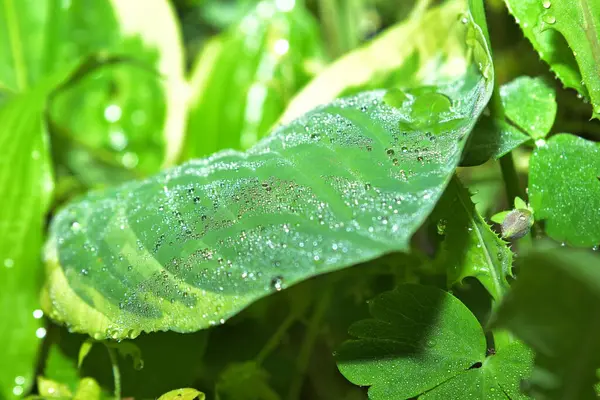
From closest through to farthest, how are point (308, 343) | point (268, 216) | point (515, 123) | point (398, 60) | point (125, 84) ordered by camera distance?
point (268, 216) < point (515, 123) < point (308, 343) < point (398, 60) < point (125, 84)

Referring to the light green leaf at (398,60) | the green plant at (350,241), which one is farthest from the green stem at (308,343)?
the light green leaf at (398,60)

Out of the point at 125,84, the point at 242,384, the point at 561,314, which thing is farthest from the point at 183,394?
the point at 125,84

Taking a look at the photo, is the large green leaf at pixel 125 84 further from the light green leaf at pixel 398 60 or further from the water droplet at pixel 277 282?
the water droplet at pixel 277 282

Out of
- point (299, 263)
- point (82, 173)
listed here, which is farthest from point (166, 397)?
point (82, 173)

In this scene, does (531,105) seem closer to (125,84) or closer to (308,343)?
(308,343)

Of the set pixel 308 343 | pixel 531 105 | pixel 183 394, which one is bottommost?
pixel 308 343

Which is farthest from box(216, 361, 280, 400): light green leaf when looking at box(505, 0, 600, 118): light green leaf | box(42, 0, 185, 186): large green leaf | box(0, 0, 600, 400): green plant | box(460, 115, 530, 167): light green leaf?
box(42, 0, 185, 186): large green leaf

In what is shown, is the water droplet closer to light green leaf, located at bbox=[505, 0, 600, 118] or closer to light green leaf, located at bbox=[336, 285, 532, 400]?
light green leaf, located at bbox=[336, 285, 532, 400]
